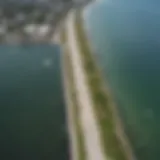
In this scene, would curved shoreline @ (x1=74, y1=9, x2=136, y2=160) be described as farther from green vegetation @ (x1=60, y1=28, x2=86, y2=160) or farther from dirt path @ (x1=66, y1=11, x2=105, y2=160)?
green vegetation @ (x1=60, y1=28, x2=86, y2=160)

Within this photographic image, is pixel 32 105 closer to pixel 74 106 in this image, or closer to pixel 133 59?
pixel 74 106

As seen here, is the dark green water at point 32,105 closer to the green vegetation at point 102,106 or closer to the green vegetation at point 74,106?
the green vegetation at point 74,106

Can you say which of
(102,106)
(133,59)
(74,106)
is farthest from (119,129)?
(133,59)

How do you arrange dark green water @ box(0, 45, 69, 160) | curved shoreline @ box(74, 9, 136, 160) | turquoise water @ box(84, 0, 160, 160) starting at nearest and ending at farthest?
1. curved shoreline @ box(74, 9, 136, 160)
2. dark green water @ box(0, 45, 69, 160)
3. turquoise water @ box(84, 0, 160, 160)

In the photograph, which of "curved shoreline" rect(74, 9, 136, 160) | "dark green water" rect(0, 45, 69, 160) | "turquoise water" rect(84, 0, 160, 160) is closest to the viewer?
"curved shoreline" rect(74, 9, 136, 160)

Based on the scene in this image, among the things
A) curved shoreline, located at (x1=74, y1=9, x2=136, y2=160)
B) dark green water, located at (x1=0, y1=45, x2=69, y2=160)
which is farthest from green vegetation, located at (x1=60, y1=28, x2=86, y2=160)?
curved shoreline, located at (x1=74, y1=9, x2=136, y2=160)
